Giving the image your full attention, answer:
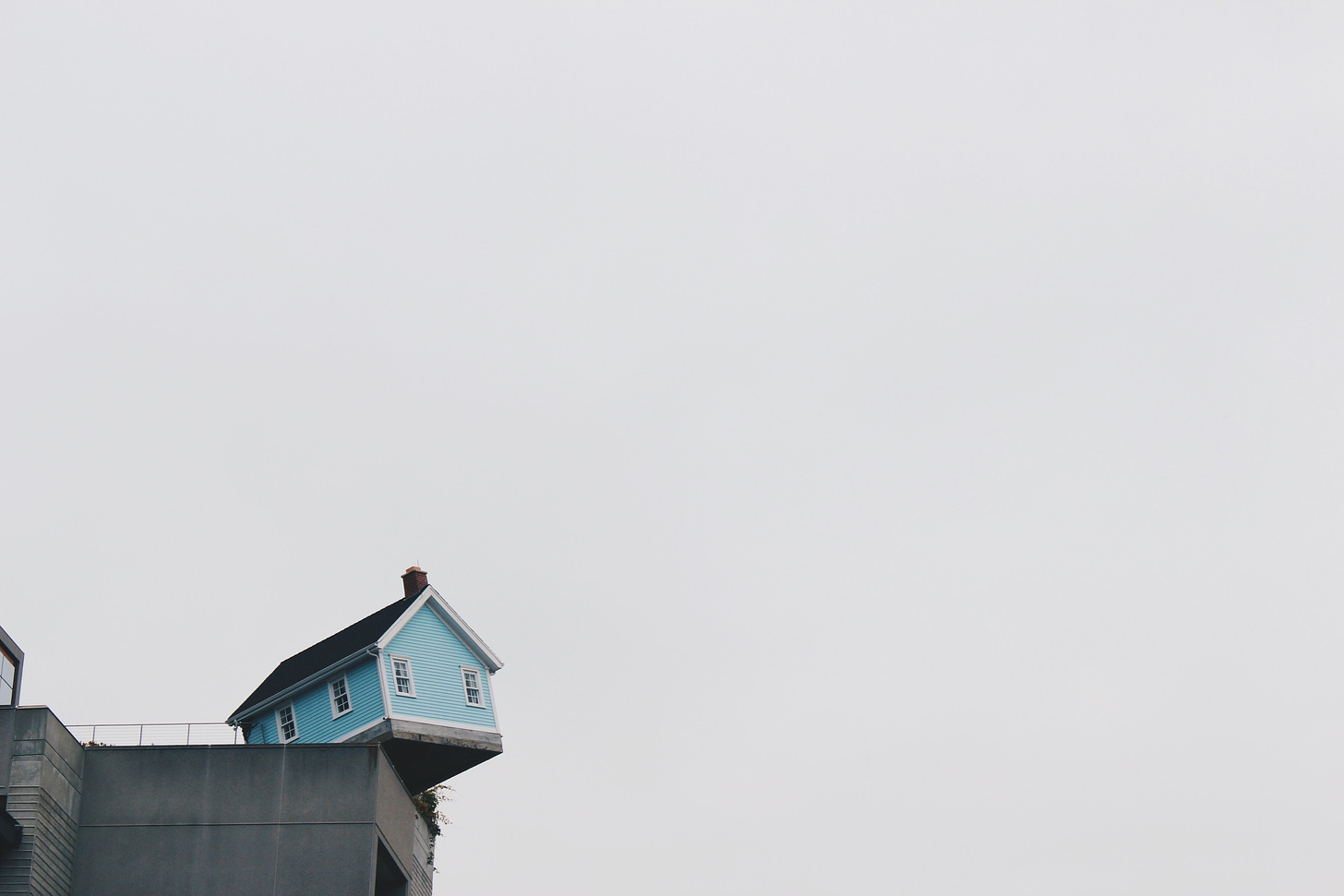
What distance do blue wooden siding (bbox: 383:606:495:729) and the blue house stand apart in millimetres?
40

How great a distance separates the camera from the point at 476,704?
50469mm

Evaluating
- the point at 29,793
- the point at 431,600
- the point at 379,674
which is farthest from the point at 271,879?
the point at 431,600

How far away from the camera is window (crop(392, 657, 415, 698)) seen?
48.3 metres

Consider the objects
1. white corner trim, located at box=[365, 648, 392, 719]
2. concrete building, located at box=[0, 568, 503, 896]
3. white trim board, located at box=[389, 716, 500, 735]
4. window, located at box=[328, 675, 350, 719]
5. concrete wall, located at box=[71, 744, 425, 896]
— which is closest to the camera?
concrete building, located at box=[0, 568, 503, 896]

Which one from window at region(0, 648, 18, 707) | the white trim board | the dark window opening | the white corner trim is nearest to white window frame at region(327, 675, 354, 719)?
the white corner trim

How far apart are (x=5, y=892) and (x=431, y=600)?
18223 millimetres

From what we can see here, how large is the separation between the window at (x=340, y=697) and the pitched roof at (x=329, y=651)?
687 millimetres

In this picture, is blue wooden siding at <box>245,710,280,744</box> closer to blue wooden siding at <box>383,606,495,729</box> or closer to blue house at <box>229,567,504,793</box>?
blue house at <box>229,567,504,793</box>

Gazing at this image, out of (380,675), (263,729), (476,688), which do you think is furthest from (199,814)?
(476,688)

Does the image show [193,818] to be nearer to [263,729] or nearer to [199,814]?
[199,814]

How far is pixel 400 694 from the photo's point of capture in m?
48.1

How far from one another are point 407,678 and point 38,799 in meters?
14.1

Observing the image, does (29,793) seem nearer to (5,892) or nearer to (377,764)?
(5,892)

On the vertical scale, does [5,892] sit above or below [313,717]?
below
